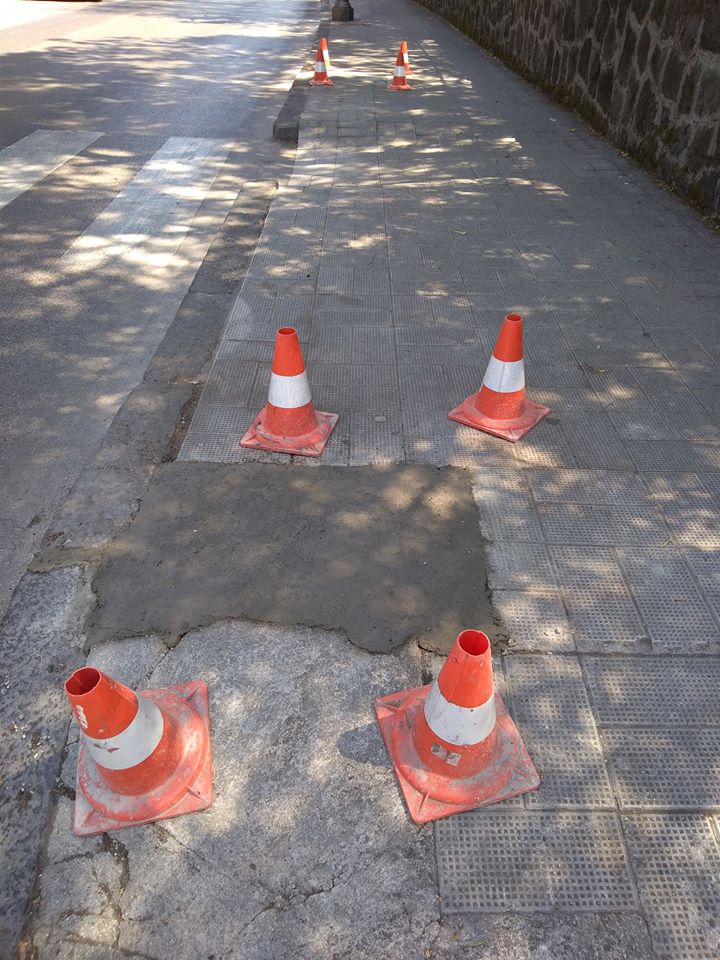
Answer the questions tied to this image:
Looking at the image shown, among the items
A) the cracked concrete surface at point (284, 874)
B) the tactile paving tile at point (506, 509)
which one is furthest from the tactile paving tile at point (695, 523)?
the cracked concrete surface at point (284, 874)

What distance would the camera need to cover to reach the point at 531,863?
82.0 inches

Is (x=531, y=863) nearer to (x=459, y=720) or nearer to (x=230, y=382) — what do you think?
(x=459, y=720)

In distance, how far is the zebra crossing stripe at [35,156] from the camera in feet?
24.0

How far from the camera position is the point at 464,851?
2107 mm

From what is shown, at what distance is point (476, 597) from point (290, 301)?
3.24 meters

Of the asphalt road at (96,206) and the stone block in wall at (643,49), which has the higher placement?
the stone block in wall at (643,49)

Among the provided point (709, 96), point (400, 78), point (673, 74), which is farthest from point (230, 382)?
point (400, 78)

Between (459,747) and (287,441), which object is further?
(287,441)

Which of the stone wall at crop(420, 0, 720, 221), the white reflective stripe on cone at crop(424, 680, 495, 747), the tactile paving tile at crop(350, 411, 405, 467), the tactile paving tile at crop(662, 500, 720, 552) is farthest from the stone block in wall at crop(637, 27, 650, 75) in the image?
the white reflective stripe on cone at crop(424, 680, 495, 747)

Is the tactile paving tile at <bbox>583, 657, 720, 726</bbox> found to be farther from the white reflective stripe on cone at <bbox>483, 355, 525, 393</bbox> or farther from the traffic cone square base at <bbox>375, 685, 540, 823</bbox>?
the white reflective stripe on cone at <bbox>483, 355, 525, 393</bbox>

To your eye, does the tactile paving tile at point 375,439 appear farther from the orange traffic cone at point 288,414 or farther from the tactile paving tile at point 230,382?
the tactile paving tile at point 230,382

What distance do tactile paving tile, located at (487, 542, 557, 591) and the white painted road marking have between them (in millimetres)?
4395

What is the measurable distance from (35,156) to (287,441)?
6919 millimetres

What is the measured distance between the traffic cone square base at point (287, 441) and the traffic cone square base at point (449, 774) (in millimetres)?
1662
